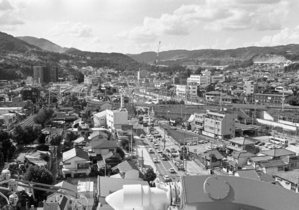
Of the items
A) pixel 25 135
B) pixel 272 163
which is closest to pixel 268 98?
pixel 272 163

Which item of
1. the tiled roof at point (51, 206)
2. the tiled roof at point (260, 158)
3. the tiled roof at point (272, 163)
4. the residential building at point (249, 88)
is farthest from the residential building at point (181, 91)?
the tiled roof at point (51, 206)

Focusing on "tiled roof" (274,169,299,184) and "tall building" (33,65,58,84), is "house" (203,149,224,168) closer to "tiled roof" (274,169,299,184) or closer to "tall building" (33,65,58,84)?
"tiled roof" (274,169,299,184)

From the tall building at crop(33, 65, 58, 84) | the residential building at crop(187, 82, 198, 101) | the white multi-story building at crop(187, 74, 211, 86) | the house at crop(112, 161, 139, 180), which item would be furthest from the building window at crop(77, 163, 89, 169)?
the tall building at crop(33, 65, 58, 84)

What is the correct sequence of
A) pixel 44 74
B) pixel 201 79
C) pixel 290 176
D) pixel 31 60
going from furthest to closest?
pixel 31 60 < pixel 44 74 < pixel 201 79 < pixel 290 176

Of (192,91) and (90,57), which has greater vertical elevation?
(90,57)

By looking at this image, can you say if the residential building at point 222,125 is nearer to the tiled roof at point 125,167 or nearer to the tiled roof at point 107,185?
the tiled roof at point 125,167

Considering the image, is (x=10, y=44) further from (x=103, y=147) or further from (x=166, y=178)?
(x=166, y=178)
